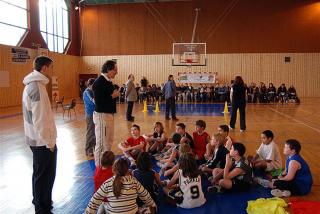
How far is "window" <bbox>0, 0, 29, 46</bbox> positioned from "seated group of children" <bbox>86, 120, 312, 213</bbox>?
12866mm

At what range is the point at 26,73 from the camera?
1794cm

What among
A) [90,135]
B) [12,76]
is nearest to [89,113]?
[90,135]

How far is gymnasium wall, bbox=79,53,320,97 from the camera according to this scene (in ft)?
71.6

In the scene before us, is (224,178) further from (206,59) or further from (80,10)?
(80,10)

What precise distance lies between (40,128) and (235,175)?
271 centimetres

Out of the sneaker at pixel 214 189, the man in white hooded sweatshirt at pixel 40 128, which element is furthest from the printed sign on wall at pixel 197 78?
the man in white hooded sweatshirt at pixel 40 128

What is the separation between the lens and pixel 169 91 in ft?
38.7

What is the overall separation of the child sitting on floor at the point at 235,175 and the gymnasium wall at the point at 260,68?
17.7m

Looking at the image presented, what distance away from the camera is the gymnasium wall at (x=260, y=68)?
21.8 m

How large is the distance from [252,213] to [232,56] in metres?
→ 19.4

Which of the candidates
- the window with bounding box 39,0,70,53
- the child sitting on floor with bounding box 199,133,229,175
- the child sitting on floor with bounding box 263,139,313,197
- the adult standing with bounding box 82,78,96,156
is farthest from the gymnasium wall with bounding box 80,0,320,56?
the child sitting on floor with bounding box 263,139,313,197

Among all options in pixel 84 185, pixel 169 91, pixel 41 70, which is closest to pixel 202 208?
pixel 84 185

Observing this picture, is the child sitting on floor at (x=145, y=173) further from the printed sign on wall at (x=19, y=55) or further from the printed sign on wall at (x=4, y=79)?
the printed sign on wall at (x=19, y=55)

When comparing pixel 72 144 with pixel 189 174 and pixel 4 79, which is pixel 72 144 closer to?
pixel 189 174
